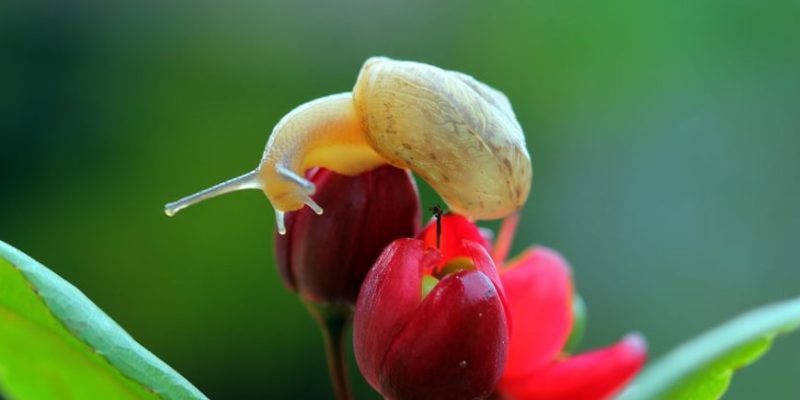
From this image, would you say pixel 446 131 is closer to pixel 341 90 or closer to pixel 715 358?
pixel 715 358

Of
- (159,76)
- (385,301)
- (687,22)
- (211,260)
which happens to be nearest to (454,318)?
(385,301)

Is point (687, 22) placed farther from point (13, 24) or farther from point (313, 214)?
point (313, 214)

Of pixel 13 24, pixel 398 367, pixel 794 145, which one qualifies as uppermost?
pixel 398 367

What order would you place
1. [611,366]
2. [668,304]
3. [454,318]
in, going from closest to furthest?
[454,318] → [611,366] → [668,304]

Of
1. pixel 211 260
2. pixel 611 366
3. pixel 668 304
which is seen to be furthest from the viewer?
pixel 668 304

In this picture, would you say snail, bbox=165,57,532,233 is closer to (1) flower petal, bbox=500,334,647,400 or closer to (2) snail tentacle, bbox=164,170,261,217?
(2) snail tentacle, bbox=164,170,261,217

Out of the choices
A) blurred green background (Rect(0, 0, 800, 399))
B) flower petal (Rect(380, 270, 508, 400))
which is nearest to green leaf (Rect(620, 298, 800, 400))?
flower petal (Rect(380, 270, 508, 400))

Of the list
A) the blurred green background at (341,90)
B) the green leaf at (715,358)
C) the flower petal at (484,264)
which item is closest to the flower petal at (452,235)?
the flower petal at (484,264)
